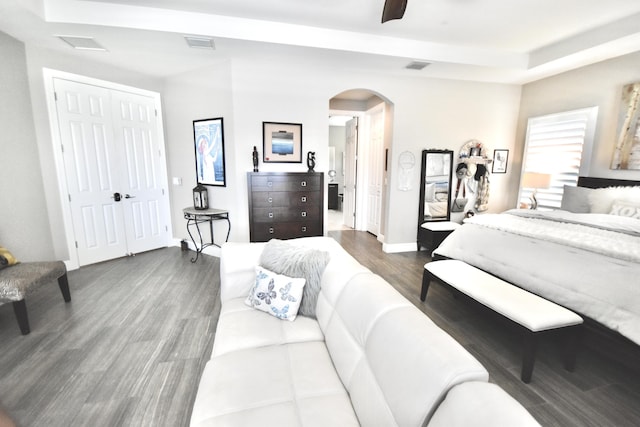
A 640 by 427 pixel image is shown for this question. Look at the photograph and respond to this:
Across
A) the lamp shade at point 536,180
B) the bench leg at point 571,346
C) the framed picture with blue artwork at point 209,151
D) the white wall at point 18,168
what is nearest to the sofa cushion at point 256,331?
the bench leg at point 571,346

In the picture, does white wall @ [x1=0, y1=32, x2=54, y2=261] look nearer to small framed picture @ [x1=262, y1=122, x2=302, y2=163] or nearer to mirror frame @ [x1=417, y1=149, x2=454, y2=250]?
small framed picture @ [x1=262, y1=122, x2=302, y2=163]

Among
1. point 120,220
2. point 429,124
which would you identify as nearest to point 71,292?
point 120,220

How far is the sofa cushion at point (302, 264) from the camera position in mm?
1819

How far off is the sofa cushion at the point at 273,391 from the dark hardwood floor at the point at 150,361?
578 mm

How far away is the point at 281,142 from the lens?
13.1 ft

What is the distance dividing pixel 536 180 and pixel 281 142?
147 inches

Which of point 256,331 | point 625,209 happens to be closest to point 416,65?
point 625,209

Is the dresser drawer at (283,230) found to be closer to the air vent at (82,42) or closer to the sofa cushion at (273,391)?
the sofa cushion at (273,391)

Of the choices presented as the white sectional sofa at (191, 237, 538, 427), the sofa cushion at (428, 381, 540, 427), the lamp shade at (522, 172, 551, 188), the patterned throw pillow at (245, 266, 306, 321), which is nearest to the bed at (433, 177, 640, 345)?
the lamp shade at (522, 172, 551, 188)

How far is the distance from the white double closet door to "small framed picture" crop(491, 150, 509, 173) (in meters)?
5.59

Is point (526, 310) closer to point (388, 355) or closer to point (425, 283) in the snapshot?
point (425, 283)

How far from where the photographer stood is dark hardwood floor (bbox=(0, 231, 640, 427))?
1.64 meters

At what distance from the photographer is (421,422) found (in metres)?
0.84

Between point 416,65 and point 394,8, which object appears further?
point 416,65
